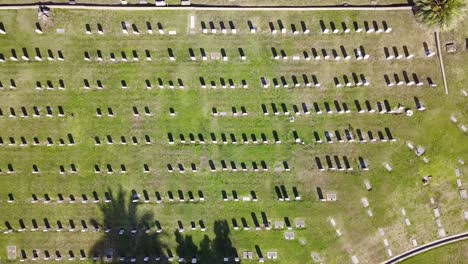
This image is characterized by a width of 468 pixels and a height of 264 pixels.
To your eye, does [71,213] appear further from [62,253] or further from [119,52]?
[119,52]

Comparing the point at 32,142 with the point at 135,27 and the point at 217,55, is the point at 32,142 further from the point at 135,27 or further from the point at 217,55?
the point at 217,55

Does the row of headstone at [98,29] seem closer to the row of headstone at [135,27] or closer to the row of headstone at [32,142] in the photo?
the row of headstone at [135,27]

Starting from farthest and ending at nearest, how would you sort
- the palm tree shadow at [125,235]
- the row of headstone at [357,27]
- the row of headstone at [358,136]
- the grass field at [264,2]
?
the palm tree shadow at [125,235] < the row of headstone at [358,136] < the row of headstone at [357,27] < the grass field at [264,2]

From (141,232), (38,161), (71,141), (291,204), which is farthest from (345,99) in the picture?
(38,161)

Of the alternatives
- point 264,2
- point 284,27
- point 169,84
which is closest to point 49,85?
point 169,84

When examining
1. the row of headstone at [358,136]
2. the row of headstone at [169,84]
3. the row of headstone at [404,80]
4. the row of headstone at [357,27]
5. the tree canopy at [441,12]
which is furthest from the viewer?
the row of headstone at [358,136]

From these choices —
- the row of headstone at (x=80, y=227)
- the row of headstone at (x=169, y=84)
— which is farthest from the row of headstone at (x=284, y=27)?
the row of headstone at (x=80, y=227)

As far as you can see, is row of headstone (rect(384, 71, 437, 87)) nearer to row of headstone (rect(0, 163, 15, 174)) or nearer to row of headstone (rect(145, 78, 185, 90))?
row of headstone (rect(145, 78, 185, 90))
